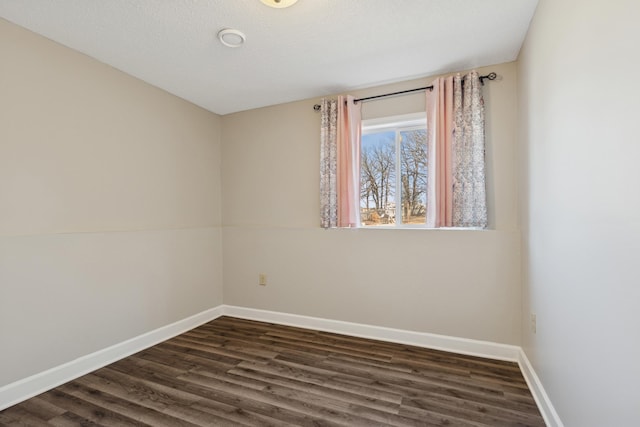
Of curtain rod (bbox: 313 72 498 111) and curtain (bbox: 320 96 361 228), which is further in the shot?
curtain (bbox: 320 96 361 228)

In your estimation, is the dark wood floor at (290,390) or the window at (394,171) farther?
the window at (394,171)

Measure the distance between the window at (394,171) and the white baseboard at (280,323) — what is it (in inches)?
40.8

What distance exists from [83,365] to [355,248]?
2.37m

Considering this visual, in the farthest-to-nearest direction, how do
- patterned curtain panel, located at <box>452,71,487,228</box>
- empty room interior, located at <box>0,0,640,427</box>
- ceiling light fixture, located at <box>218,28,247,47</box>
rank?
patterned curtain panel, located at <box>452,71,487,228</box> < ceiling light fixture, located at <box>218,28,247,47</box> < empty room interior, located at <box>0,0,640,427</box>

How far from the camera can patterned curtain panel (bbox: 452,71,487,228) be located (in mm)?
2430

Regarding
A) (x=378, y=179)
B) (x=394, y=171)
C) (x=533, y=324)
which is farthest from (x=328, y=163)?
(x=533, y=324)

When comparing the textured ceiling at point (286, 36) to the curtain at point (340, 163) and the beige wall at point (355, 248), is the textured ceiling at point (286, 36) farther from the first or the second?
the beige wall at point (355, 248)

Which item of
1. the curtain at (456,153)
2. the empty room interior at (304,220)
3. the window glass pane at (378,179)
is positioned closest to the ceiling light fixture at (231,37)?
the empty room interior at (304,220)

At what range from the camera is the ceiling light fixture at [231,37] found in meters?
2.05

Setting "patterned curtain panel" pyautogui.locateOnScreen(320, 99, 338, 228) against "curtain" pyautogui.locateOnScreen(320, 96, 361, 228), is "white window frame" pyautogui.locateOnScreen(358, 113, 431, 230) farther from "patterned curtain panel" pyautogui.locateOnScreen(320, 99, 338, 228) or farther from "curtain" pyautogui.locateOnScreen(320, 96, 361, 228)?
"patterned curtain panel" pyautogui.locateOnScreen(320, 99, 338, 228)

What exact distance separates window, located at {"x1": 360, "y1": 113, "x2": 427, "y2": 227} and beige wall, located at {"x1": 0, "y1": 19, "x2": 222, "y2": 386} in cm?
190

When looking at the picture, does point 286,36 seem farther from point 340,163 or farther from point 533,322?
point 533,322

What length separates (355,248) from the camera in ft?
9.68

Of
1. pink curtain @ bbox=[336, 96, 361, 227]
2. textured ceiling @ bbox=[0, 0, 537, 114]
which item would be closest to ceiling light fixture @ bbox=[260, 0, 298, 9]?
textured ceiling @ bbox=[0, 0, 537, 114]
